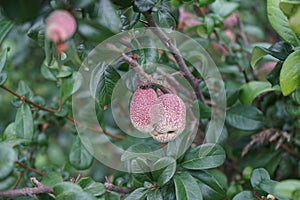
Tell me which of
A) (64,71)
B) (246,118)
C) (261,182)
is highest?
(64,71)

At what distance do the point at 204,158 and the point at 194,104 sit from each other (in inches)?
8.1

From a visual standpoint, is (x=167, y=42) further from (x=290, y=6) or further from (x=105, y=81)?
(x=290, y=6)

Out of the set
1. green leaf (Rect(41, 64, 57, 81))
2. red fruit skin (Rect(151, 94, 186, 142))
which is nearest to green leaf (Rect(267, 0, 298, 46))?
red fruit skin (Rect(151, 94, 186, 142))

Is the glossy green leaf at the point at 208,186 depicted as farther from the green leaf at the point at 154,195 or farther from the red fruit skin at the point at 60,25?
the red fruit skin at the point at 60,25

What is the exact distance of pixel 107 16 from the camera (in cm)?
68

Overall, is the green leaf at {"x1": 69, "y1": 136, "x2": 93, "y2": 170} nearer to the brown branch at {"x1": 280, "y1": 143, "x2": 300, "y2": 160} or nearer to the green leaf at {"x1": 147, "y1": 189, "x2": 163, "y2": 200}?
the green leaf at {"x1": 147, "y1": 189, "x2": 163, "y2": 200}

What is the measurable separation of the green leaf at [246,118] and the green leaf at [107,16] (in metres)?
0.61

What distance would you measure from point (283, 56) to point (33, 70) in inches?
49.5

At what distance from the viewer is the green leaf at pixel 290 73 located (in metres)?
0.84

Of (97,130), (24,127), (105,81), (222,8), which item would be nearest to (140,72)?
(105,81)

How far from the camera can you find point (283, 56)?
3.06ft

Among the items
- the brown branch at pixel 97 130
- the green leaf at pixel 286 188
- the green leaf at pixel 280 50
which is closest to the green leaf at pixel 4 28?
the brown branch at pixel 97 130

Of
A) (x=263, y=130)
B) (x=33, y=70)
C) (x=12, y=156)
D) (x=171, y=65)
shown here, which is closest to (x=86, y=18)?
(x=12, y=156)

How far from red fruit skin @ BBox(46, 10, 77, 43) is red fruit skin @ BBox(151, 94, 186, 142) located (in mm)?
243
